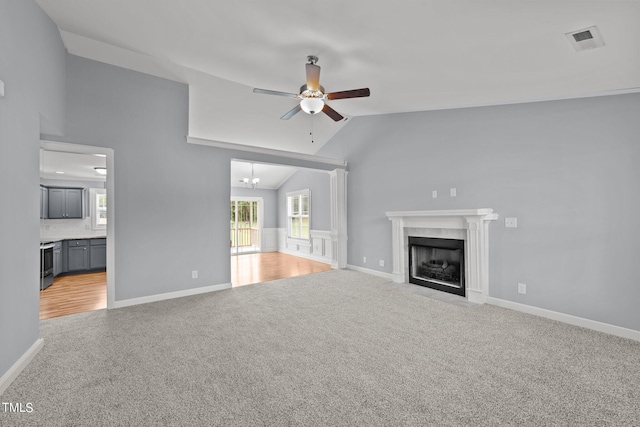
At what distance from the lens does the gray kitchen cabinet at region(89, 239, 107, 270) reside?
6.08 metres

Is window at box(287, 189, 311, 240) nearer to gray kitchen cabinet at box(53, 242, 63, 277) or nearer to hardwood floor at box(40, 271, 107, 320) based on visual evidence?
hardwood floor at box(40, 271, 107, 320)

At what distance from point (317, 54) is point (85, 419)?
343cm

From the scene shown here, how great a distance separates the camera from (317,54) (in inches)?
115

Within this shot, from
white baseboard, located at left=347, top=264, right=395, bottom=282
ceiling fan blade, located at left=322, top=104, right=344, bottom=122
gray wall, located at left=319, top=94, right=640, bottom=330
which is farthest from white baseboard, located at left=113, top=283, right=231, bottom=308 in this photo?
gray wall, located at left=319, top=94, right=640, bottom=330

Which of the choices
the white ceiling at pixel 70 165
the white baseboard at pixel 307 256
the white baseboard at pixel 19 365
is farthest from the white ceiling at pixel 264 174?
the white baseboard at pixel 19 365

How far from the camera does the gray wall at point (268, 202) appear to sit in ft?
31.7

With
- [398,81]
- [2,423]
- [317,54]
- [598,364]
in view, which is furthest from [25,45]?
[598,364]

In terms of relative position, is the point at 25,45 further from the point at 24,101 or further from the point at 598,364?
the point at 598,364

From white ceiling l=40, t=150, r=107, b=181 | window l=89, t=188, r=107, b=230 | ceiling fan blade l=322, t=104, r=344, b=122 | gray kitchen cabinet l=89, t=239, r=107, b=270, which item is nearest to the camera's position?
ceiling fan blade l=322, t=104, r=344, b=122

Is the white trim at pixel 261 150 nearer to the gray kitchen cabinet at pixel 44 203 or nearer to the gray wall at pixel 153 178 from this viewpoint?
the gray wall at pixel 153 178

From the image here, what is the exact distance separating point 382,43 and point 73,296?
5.51 m

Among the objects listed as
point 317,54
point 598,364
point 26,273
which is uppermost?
point 317,54

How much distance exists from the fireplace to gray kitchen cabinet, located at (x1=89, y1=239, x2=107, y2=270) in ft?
21.4

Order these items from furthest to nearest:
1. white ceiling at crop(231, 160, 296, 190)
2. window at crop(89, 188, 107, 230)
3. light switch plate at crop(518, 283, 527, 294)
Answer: white ceiling at crop(231, 160, 296, 190)
window at crop(89, 188, 107, 230)
light switch plate at crop(518, 283, 527, 294)
